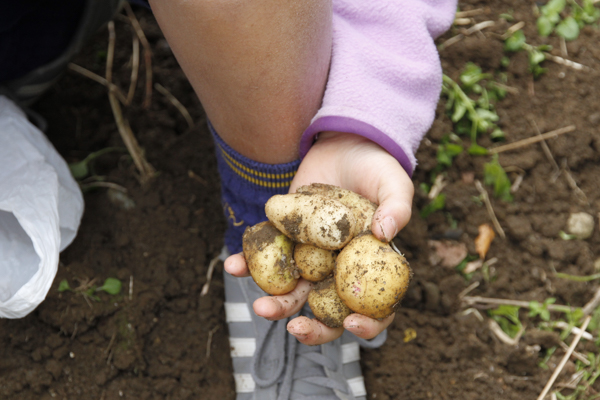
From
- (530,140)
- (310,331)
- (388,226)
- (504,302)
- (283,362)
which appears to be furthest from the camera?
(530,140)

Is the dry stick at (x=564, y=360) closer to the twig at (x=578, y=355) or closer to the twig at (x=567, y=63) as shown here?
the twig at (x=578, y=355)

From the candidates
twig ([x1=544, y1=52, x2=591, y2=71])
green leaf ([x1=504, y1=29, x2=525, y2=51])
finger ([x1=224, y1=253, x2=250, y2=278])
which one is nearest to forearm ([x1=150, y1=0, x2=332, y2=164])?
finger ([x1=224, y1=253, x2=250, y2=278])

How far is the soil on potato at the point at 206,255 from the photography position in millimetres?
1647

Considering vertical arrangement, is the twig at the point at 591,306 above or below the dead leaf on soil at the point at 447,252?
below

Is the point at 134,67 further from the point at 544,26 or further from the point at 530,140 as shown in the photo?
the point at 544,26

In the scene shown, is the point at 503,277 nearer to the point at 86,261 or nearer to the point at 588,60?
the point at 588,60

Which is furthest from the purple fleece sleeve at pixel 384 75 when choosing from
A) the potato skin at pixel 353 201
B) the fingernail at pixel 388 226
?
the fingernail at pixel 388 226

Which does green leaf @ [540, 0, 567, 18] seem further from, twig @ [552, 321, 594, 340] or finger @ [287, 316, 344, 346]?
finger @ [287, 316, 344, 346]

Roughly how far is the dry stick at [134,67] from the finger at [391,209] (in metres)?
1.46

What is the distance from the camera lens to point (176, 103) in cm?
226

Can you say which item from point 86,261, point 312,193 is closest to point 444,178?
point 312,193

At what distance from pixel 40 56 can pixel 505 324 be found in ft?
6.44

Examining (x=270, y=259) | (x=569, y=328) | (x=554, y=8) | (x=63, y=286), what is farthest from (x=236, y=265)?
(x=554, y=8)

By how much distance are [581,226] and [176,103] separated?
69.1 inches
